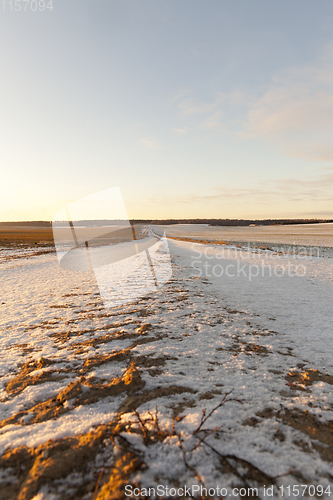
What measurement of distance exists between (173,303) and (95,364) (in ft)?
13.3

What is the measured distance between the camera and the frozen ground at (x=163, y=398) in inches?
89.4

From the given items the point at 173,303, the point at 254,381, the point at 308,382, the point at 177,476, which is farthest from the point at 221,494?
the point at 173,303

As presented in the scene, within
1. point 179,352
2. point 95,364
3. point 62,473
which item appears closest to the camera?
point 62,473

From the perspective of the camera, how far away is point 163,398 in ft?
11.1

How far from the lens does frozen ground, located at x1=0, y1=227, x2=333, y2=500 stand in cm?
227

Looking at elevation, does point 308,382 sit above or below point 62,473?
below

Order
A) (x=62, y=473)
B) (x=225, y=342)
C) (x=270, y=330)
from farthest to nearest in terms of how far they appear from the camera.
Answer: (x=270, y=330) → (x=225, y=342) → (x=62, y=473)

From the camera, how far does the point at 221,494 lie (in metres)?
2.09

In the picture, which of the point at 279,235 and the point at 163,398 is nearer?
the point at 163,398

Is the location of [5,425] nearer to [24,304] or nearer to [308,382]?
[308,382]

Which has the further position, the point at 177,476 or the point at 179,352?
the point at 179,352

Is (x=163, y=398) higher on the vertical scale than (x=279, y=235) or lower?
higher

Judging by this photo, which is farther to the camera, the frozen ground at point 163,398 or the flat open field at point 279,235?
the flat open field at point 279,235

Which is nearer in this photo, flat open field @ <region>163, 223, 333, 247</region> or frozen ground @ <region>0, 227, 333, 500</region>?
frozen ground @ <region>0, 227, 333, 500</region>
